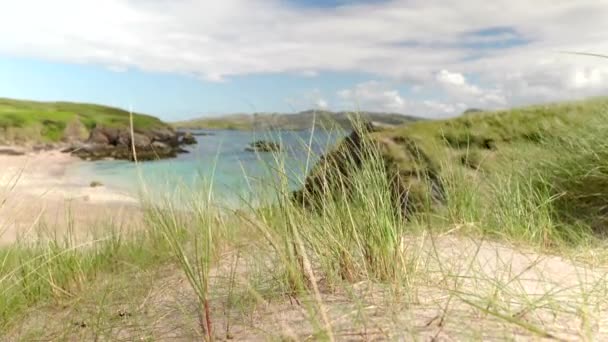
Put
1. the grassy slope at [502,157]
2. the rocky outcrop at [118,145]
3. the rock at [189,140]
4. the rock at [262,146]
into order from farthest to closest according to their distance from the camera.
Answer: the rock at [189,140] → the rocky outcrop at [118,145] → the grassy slope at [502,157] → the rock at [262,146]

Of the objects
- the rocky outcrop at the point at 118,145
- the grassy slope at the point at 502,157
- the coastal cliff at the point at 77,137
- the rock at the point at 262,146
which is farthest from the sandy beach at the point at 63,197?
the coastal cliff at the point at 77,137

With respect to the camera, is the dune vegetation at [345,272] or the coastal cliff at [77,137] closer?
the dune vegetation at [345,272]

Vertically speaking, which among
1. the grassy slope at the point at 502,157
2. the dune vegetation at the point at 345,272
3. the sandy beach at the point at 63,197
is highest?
the grassy slope at the point at 502,157

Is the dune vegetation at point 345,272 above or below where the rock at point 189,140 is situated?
above

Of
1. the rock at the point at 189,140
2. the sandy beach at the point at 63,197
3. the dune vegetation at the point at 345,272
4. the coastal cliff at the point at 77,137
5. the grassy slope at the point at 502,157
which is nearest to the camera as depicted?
the dune vegetation at the point at 345,272

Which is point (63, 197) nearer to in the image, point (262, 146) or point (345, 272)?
point (262, 146)

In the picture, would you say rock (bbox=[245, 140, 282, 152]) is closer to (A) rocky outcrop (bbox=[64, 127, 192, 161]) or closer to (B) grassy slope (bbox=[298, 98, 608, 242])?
(B) grassy slope (bbox=[298, 98, 608, 242])

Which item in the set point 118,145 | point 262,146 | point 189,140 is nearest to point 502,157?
point 262,146

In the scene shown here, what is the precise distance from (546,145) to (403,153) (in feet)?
4.91

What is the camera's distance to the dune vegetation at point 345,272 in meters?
1.37

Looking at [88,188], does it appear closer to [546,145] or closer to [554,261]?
[546,145]

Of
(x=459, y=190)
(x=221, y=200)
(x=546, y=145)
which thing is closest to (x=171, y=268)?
(x=221, y=200)

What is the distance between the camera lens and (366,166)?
197cm

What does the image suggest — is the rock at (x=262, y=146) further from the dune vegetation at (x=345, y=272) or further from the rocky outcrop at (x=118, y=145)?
the rocky outcrop at (x=118, y=145)
